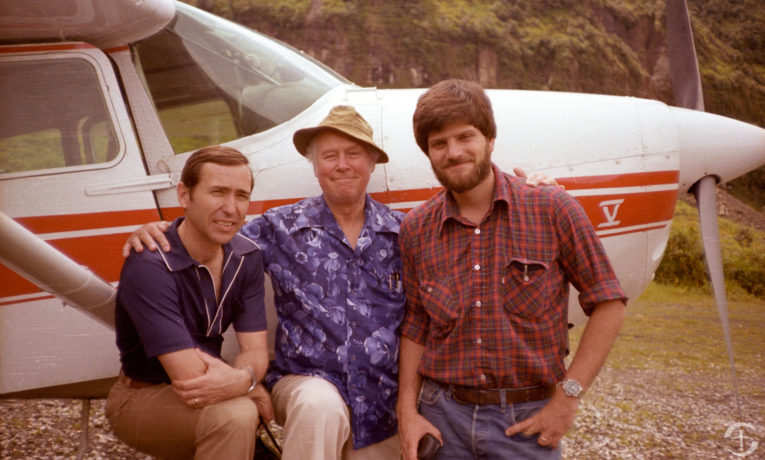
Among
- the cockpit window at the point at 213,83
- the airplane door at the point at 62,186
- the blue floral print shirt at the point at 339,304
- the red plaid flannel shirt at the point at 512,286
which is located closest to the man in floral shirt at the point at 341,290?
the blue floral print shirt at the point at 339,304

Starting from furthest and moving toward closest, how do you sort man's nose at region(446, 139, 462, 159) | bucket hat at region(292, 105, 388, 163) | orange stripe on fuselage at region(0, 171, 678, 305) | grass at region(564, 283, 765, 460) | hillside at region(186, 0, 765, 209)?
hillside at region(186, 0, 765, 209), grass at region(564, 283, 765, 460), orange stripe on fuselage at region(0, 171, 678, 305), bucket hat at region(292, 105, 388, 163), man's nose at region(446, 139, 462, 159)

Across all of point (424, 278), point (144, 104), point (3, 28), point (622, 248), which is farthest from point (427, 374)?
point (3, 28)

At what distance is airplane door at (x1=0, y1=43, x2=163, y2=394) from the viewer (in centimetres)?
252

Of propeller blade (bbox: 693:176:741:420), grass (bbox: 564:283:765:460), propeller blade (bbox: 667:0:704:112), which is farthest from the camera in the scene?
grass (bbox: 564:283:765:460)

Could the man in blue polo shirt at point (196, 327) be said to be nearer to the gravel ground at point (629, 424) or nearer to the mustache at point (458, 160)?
the mustache at point (458, 160)

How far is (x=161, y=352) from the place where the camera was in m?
2.00

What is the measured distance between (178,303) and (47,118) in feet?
3.86

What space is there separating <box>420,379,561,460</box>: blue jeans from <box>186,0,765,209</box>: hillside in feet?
24.4

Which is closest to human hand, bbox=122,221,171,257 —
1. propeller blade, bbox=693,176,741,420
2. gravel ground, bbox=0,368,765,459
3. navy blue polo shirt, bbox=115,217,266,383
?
navy blue polo shirt, bbox=115,217,266,383

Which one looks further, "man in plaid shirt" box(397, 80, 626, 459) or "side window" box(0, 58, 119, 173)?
"side window" box(0, 58, 119, 173)

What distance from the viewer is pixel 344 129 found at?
2.37 m

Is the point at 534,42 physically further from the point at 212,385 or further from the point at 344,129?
the point at 212,385

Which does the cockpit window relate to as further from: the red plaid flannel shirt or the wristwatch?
the wristwatch

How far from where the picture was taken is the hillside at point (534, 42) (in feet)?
28.5
